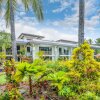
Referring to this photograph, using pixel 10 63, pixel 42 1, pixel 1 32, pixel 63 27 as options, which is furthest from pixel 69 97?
pixel 63 27

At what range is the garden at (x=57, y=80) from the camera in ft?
16.4

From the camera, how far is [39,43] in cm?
2589

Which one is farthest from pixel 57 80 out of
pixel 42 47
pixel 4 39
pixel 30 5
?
pixel 42 47

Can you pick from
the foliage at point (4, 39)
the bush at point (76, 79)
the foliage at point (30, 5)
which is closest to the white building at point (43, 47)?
the foliage at point (4, 39)

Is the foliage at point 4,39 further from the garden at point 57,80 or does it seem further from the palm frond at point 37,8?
the garden at point 57,80

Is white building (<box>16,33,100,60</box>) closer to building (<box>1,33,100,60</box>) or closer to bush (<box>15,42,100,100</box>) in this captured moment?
building (<box>1,33,100,60</box>)

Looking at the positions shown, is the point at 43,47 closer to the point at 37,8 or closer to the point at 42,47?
the point at 42,47

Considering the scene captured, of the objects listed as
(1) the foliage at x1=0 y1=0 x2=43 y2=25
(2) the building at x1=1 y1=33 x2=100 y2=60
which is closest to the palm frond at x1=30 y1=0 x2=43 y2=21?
(1) the foliage at x1=0 y1=0 x2=43 y2=25

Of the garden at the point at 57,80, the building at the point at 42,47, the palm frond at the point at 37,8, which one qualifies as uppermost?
the palm frond at the point at 37,8

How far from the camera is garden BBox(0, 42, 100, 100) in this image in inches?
197

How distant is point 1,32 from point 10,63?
1426 cm

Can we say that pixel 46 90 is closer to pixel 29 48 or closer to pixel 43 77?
pixel 43 77

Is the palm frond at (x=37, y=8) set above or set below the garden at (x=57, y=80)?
above

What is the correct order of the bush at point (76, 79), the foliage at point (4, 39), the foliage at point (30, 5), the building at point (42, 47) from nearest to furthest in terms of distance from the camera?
the bush at point (76, 79), the foliage at point (4, 39), the foliage at point (30, 5), the building at point (42, 47)
